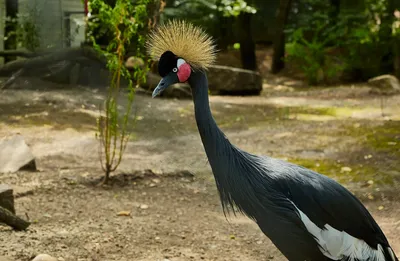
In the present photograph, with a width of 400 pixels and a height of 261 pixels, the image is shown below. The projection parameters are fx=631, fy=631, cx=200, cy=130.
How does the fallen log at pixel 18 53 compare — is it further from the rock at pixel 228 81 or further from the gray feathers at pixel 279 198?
the gray feathers at pixel 279 198

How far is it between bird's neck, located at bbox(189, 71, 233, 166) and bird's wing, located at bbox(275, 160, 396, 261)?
31 centimetres

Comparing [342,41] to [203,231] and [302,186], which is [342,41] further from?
[302,186]

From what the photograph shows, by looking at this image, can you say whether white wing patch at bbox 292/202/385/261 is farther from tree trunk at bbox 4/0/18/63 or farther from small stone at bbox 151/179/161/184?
tree trunk at bbox 4/0/18/63

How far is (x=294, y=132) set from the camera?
25.6 ft

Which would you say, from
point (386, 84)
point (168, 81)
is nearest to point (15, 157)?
point (168, 81)

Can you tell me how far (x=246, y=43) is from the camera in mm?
15430

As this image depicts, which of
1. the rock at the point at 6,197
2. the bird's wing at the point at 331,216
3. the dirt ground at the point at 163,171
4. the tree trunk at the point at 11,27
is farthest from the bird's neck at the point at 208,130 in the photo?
the tree trunk at the point at 11,27

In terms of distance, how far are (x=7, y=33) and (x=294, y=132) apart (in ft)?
11.9

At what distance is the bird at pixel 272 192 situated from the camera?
2.91 m

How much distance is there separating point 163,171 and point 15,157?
1382 millimetres

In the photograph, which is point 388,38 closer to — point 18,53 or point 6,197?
point 18,53

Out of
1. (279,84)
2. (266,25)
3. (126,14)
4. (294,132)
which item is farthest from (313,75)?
(126,14)

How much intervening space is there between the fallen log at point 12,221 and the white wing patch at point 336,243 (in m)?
2.03

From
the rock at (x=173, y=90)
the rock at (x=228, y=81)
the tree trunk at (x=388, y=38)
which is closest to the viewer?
the rock at (x=173, y=90)
